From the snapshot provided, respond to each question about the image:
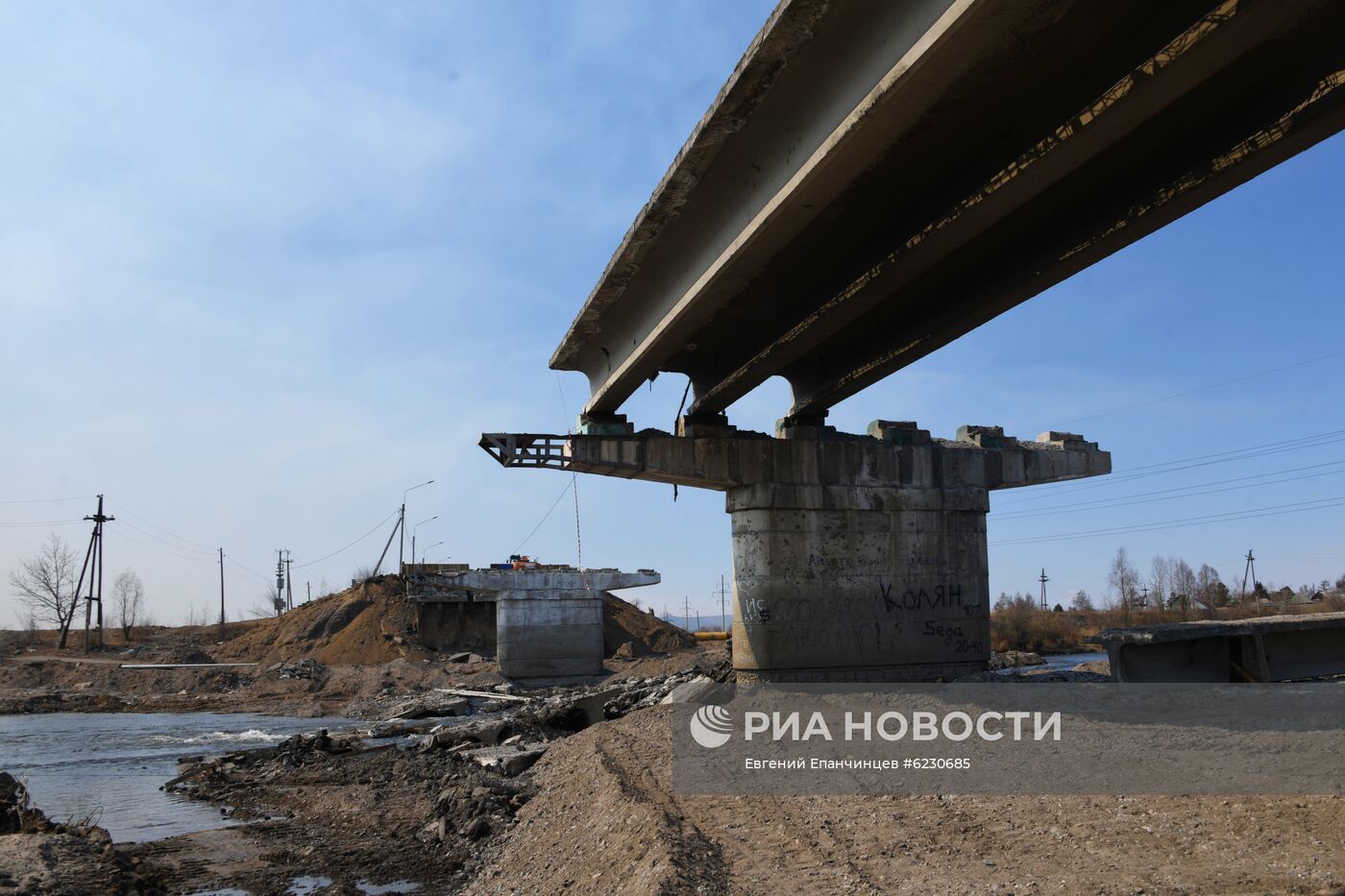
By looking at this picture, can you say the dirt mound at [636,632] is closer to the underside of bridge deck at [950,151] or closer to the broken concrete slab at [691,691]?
the broken concrete slab at [691,691]

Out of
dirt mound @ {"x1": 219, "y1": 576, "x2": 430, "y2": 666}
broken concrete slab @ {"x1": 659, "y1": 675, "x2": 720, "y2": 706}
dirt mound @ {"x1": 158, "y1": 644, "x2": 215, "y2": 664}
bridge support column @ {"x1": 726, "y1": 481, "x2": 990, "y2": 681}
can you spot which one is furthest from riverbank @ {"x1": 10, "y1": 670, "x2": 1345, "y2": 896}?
dirt mound @ {"x1": 158, "y1": 644, "x2": 215, "y2": 664}

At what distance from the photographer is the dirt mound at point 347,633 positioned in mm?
49781

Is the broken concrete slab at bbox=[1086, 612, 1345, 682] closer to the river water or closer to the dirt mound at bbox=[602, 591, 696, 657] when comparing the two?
the river water

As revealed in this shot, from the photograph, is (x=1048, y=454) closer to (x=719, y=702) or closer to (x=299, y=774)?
(x=719, y=702)

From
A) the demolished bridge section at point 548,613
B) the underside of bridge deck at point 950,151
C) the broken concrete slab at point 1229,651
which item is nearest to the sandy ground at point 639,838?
the broken concrete slab at point 1229,651

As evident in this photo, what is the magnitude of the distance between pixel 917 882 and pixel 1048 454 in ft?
46.3

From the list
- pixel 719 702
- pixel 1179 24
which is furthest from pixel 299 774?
pixel 1179 24

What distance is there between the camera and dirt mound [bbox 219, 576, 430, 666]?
49.8 metres

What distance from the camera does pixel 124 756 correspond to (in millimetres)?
24047

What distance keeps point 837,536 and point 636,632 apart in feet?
130

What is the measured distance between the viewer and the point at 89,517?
65.9 metres

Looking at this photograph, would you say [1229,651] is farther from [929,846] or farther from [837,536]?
[929,846]

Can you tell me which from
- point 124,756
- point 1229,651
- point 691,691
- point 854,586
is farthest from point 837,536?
point 124,756

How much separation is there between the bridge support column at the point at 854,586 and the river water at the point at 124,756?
9.51m
